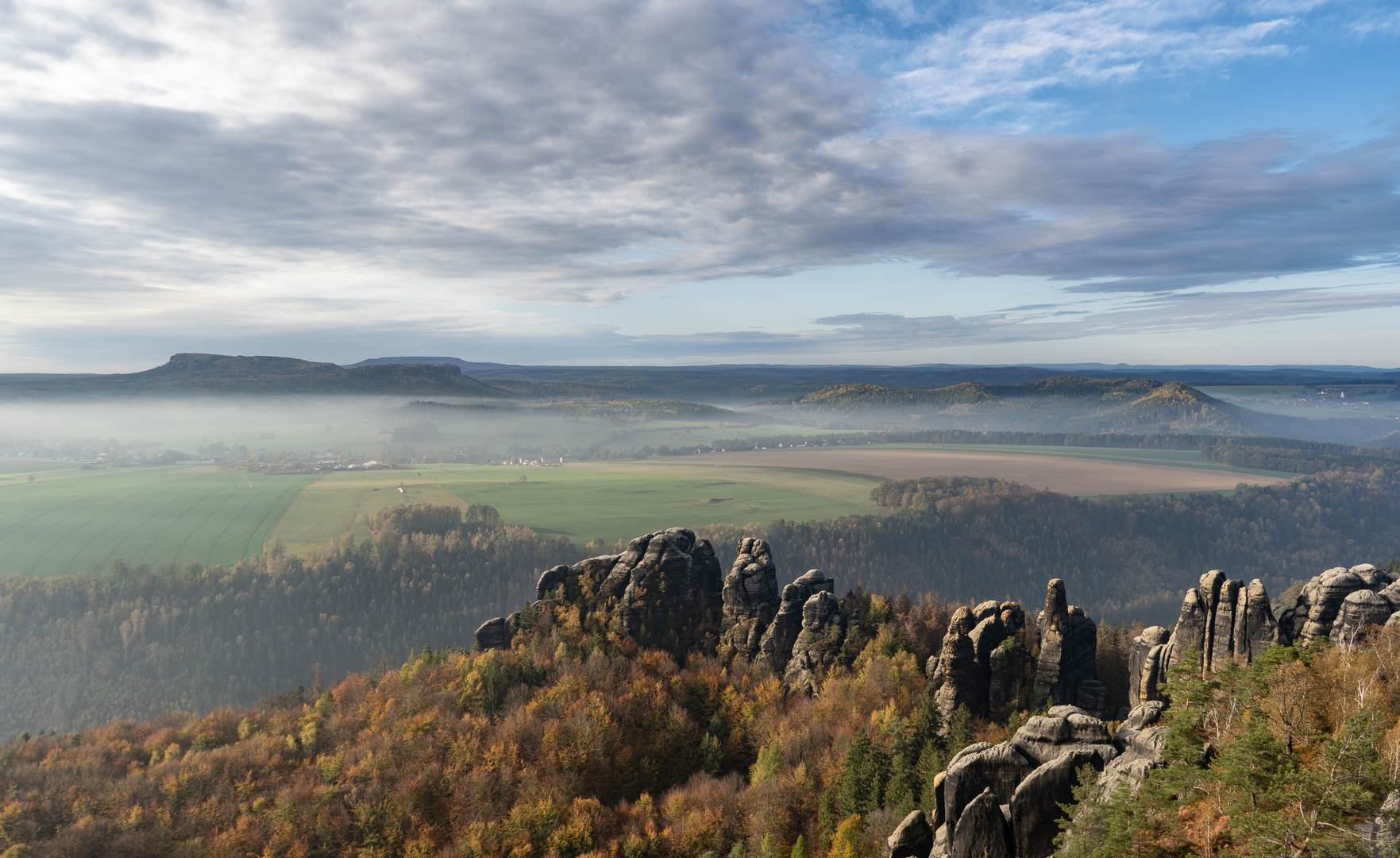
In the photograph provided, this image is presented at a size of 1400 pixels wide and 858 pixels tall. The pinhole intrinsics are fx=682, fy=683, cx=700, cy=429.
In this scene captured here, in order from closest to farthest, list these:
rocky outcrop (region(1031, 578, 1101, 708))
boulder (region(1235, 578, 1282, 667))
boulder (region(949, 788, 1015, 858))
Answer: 1. boulder (region(949, 788, 1015, 858))
2. boulder (region(1235, 578, 1282, 667))
3. rocky outcrop (region(1031, 578, 1101, 708))

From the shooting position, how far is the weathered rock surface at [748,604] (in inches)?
3457

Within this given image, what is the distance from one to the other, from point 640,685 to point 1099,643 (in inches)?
2315

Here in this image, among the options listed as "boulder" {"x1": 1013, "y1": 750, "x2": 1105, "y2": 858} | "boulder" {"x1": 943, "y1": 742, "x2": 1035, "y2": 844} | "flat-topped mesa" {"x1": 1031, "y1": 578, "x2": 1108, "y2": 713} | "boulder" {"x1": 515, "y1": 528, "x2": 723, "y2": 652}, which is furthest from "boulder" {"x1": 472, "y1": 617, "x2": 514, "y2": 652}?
"boulder" {"x1": 1013, "y1": 750, "x2": 1105, "y2": 858}

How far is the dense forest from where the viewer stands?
3151 centimetres

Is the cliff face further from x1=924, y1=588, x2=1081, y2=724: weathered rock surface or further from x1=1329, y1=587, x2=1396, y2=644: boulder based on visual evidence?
x1=924, y1=588, x2=1081, y2=724: weathered rock surface

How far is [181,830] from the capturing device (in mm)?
62125

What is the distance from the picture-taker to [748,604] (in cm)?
8988

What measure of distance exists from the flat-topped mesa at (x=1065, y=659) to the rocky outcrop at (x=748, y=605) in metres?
32.1

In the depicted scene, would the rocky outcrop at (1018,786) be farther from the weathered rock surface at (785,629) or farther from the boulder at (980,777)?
the weathered rock surface at (785,629)

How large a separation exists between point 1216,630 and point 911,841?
123 feet

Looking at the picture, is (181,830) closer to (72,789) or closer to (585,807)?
(72,789)

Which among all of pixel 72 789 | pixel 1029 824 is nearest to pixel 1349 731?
pixel 1029 824

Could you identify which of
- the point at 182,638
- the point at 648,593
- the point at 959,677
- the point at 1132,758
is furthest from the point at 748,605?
the point at 182,638

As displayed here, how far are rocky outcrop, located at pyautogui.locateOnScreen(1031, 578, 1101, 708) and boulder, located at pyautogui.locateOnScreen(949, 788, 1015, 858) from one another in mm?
39389
